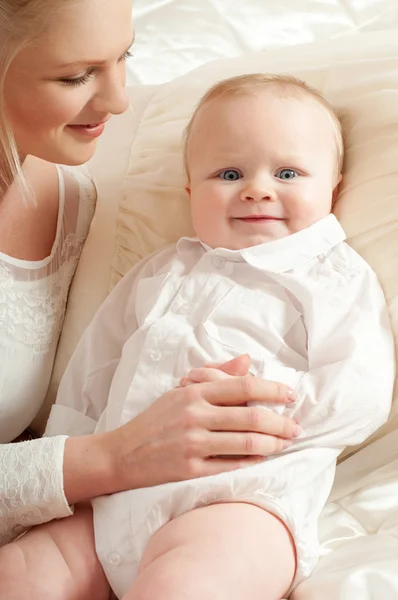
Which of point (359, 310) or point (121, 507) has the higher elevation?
point (359, 310)

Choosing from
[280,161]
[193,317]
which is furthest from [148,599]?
[280,161]

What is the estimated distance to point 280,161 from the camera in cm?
151

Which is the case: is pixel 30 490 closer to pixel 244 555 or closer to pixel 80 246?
pixel 244 555

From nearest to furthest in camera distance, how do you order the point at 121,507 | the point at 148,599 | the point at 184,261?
the point at 148,599
the point at 121,507
the point at 184,261

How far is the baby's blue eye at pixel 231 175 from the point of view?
1.56m

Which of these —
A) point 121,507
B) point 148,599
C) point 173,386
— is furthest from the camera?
point 173,386

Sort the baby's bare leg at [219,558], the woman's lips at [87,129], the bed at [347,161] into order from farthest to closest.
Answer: the woman's lips at [87,129], the bed at [347,161], the baby's bare leg at [219,558]

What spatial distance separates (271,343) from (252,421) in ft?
0.59

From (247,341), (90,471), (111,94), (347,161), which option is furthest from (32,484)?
(347,161)

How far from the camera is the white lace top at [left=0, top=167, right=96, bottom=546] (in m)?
1.34

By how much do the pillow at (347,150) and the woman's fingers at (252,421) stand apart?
0.22 metres

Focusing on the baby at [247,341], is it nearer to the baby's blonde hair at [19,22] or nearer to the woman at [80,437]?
the woman at [80,437]

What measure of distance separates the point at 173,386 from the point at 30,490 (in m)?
0.28

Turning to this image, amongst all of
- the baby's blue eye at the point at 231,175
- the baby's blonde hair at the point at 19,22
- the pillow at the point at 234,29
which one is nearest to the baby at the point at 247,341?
the baby's blue eye at the point at 231,175
